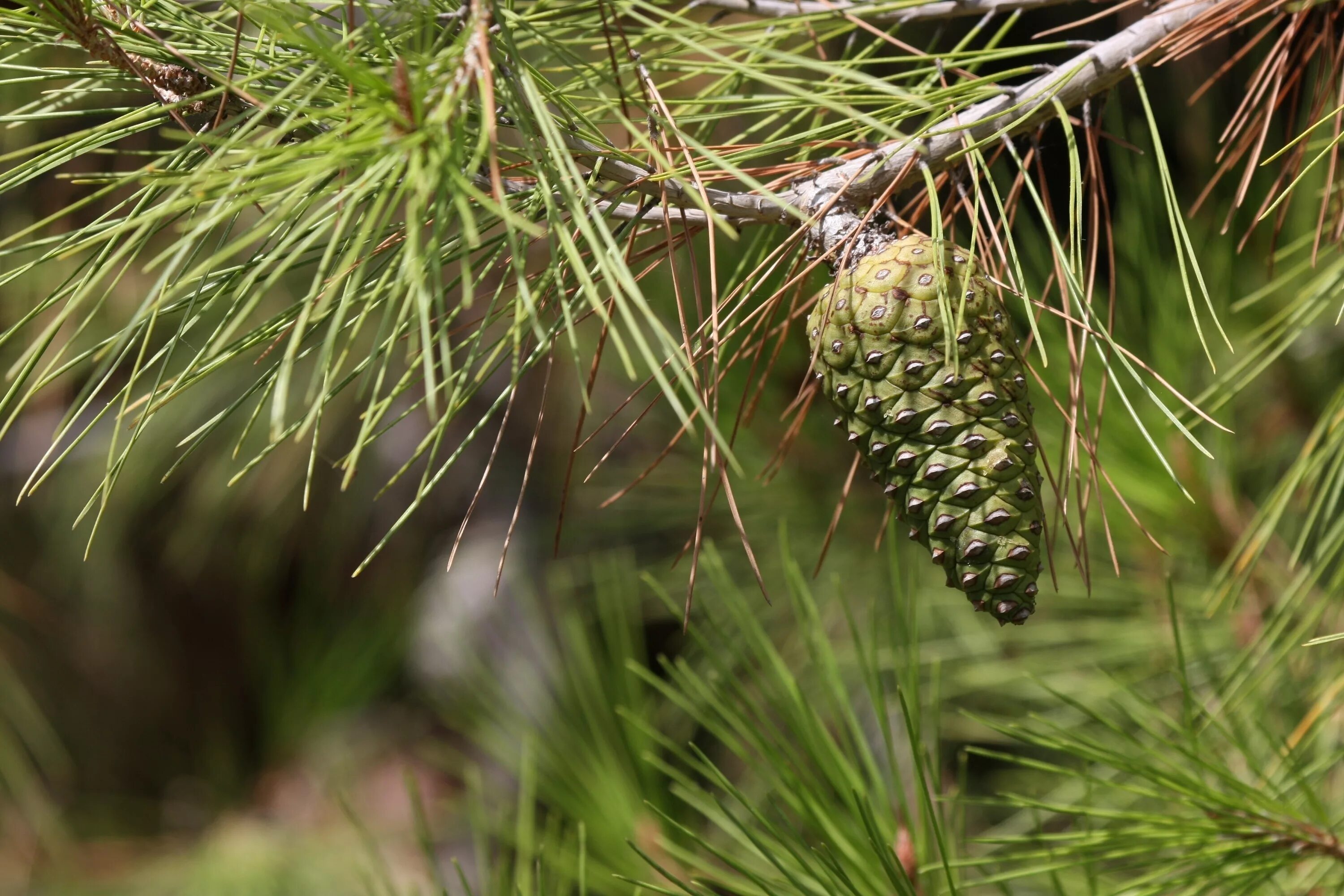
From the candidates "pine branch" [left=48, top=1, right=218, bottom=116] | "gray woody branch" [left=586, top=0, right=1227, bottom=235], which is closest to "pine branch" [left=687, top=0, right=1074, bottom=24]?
"gray woody branch" [left=586, top=0, right=1227, bottom=235]

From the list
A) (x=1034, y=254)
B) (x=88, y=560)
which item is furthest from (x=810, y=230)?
(x=88, y=560)

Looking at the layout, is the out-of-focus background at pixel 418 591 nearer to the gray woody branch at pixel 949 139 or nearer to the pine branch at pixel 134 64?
the gray woody branch at pixel 949 139

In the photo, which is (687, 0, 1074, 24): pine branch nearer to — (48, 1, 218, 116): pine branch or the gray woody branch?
the gray woody branch

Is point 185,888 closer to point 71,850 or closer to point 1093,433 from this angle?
point 71,850

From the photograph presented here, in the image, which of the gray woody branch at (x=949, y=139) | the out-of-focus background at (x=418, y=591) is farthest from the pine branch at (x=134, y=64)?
the out-of-focus background at (x=418, y=591)

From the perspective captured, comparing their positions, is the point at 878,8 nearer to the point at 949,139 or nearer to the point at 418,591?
the point at 949,139

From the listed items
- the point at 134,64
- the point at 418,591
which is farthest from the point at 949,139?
the point at 418,591
